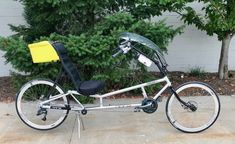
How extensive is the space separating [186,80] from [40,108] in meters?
3.40

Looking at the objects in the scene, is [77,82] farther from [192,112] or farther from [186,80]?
[186,80]

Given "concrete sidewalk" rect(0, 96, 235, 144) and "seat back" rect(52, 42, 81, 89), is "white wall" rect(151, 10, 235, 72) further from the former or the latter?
"seat back" rect(52, 42, 81, 89)

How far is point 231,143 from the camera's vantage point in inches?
184

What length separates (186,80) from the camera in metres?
7.52

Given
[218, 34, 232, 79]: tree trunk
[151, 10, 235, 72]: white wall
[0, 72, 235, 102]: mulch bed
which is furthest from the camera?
[151, 10, 235, 72]: white wall

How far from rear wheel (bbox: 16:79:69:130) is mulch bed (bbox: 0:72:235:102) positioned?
3.35 feet

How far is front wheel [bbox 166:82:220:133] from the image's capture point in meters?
4.91

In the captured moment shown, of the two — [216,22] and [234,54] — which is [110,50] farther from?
[234,54]

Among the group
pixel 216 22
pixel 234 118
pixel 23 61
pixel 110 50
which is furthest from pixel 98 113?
pixel 216 22

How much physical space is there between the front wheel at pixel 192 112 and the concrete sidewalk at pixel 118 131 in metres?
0.10

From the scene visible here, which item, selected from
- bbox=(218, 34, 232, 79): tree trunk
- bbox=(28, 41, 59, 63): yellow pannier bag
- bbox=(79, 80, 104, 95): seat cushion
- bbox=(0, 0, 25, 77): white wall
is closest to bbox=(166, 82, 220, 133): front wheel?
bbox=(79, 80, 104, 95): seat cushion

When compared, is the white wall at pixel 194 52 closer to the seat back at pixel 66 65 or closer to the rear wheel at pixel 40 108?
the rear wheel at pixel 40 108

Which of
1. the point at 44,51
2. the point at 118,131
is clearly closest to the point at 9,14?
the point at 44,51

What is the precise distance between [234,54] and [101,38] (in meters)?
3.45
